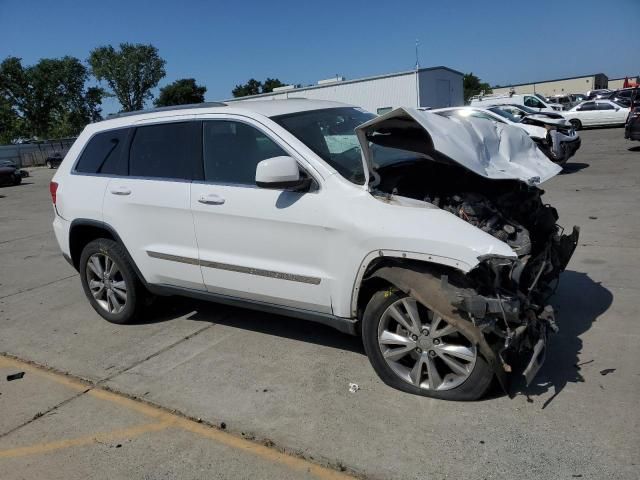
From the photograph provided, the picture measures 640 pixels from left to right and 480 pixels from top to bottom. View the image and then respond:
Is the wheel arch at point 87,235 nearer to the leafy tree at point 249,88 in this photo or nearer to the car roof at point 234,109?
the car roof at point 234,109

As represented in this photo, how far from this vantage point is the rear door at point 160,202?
4.40 m

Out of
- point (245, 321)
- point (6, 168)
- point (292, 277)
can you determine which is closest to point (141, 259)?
point (245, 321)

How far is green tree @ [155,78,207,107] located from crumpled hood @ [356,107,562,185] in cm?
8365

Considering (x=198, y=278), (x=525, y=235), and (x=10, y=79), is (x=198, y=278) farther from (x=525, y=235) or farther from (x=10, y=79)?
(x=10, y=79)

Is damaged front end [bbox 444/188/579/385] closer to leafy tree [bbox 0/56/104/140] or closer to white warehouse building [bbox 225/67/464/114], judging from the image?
white warehouse building [bbox 225/67/464/114]

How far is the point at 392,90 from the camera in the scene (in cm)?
3344

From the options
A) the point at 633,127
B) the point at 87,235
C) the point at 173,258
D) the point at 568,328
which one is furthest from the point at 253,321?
the point at 633,127

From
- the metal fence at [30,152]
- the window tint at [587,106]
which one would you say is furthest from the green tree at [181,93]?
the window tint at [587,106]

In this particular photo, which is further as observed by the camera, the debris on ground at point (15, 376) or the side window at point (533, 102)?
the side window at point (533, 102)

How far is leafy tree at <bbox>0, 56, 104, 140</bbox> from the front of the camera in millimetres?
70688

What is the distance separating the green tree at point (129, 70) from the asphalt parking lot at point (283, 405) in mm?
84392

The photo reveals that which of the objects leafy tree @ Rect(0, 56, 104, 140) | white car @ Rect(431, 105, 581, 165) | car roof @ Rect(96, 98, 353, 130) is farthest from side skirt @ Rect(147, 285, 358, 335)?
leafy tree @ Rect(0, 56, 104, 140)

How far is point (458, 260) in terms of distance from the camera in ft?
10.4

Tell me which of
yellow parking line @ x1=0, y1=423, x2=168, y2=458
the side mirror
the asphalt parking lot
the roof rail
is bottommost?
the asphalt parking lot
